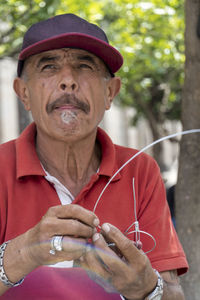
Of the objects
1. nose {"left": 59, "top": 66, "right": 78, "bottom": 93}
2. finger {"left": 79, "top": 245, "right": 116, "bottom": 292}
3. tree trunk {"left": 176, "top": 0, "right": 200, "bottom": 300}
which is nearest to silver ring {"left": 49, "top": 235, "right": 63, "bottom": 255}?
finger {"left": 79, "top": 245, "right": 116, "bottom": 292}

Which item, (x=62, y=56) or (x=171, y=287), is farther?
(x=62, y=56)

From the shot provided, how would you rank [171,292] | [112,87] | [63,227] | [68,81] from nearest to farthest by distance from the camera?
[63,227] → [171,292] → [68,81] → [112,87]

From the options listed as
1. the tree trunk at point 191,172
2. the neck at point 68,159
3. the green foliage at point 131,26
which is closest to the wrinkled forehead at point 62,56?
the neck at point 68,159

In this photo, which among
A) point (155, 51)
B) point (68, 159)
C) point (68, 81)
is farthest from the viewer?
point (155, 51)

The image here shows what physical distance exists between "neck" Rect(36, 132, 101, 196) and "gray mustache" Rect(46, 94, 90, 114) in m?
0.20

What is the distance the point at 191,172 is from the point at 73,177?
1283 mm

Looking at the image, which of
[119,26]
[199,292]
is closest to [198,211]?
[199,292]

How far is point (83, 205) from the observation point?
8.64 ft

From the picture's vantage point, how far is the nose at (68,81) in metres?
2.62

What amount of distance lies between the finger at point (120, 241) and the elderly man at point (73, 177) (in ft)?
0.31

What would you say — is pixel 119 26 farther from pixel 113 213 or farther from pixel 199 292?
pixel 113 213

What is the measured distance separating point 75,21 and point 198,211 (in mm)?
1813

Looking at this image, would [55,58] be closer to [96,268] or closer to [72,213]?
[72,213]

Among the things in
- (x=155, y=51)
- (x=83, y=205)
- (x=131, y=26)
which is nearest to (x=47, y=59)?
(x=83, y=205)
